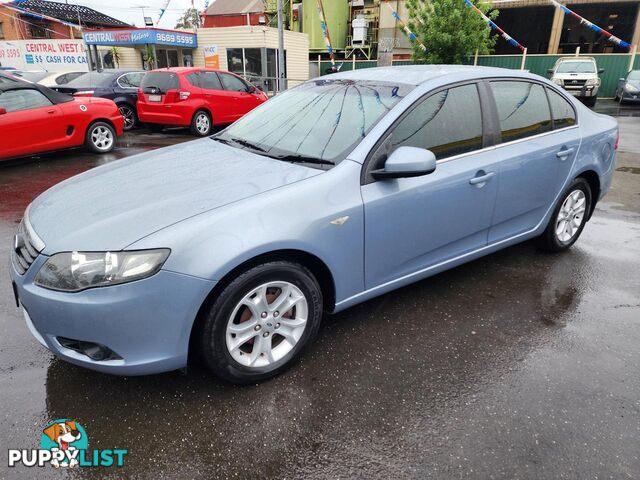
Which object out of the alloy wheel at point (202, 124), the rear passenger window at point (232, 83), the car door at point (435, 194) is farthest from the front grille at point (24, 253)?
the rear passenger window at point (232, 83)

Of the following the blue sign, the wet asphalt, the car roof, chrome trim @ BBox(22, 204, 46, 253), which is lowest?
the wet asphalt

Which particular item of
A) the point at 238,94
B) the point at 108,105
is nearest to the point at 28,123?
the point at 108,105

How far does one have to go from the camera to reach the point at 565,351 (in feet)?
9.43

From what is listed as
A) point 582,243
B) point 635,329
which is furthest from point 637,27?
point 635,329

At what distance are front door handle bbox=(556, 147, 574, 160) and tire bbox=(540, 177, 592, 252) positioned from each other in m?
0.32

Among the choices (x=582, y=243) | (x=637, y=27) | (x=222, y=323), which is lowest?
(x=582, y=243)

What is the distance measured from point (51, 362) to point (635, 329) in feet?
12.2

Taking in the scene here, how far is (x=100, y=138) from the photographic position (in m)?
8.70

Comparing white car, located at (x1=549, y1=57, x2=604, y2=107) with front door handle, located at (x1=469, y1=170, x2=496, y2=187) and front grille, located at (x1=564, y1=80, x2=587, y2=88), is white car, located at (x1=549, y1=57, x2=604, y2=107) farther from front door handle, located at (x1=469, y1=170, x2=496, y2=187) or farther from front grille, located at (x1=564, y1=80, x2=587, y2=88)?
front door handle, located at (x1=469, y1=170, x2=496, y2=187)

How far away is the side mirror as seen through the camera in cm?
257

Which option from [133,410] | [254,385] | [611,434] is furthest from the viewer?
[254,385]

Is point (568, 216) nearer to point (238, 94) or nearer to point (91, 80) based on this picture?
point (238, 94)

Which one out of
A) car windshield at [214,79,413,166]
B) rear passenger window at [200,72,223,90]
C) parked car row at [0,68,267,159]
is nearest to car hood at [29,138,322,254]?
car windshield at [214,79,413,166]

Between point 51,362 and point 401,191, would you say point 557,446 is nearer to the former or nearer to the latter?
point 401,191
